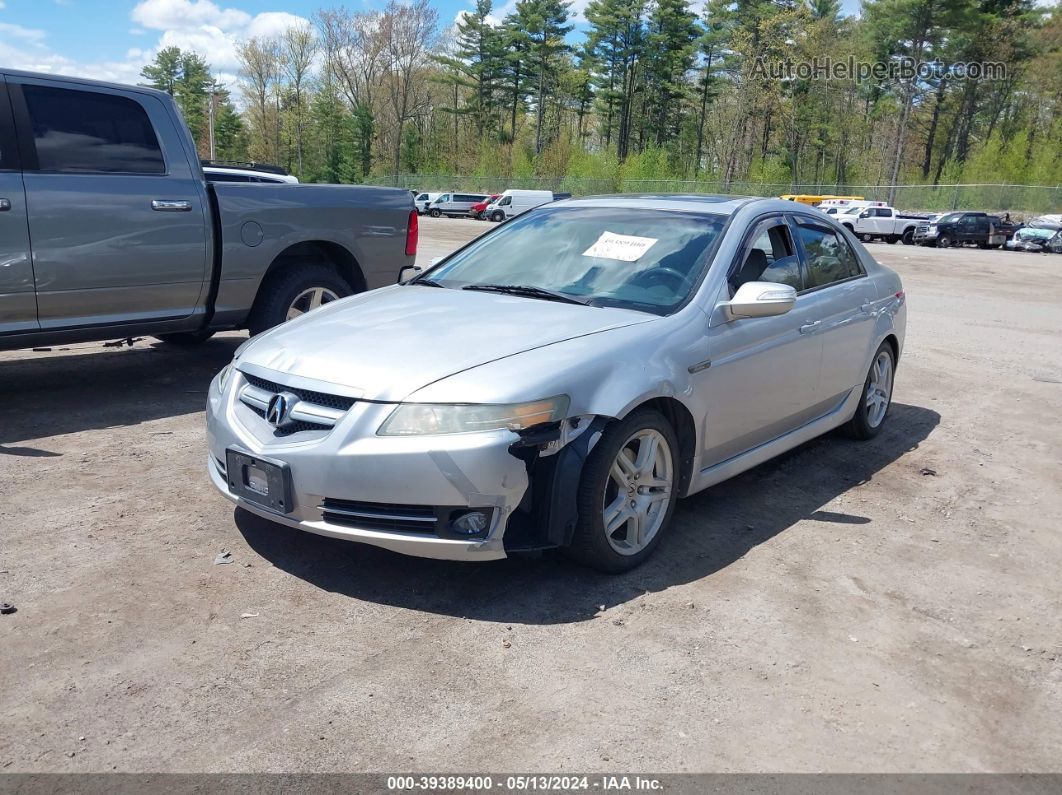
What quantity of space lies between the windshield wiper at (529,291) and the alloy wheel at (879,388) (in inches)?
104

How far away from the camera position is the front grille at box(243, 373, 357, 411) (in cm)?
360

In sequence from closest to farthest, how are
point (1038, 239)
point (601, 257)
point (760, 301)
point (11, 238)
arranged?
point (760, 301), point (601, 257), point (11, 238), point (1038, 239)

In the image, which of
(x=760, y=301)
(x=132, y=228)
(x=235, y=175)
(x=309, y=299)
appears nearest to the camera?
(x=760, y=301)

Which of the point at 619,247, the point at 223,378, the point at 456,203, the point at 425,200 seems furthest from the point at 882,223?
the point at 223,378

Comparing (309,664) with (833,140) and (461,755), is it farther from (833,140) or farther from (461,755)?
(833,140)

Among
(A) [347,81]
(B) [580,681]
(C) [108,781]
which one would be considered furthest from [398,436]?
(A) [347,81]

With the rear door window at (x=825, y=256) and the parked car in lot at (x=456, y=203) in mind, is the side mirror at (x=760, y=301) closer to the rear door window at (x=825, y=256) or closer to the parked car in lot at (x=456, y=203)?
the rear door window at (x=825, y=256)

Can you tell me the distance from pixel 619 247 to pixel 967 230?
123 feet

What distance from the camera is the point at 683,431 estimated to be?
166 inches

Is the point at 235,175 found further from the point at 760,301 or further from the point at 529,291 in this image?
the point at 760,301

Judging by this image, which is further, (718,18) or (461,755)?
(718,18)

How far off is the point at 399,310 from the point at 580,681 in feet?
6.75

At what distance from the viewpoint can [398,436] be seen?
3459 millimetres
